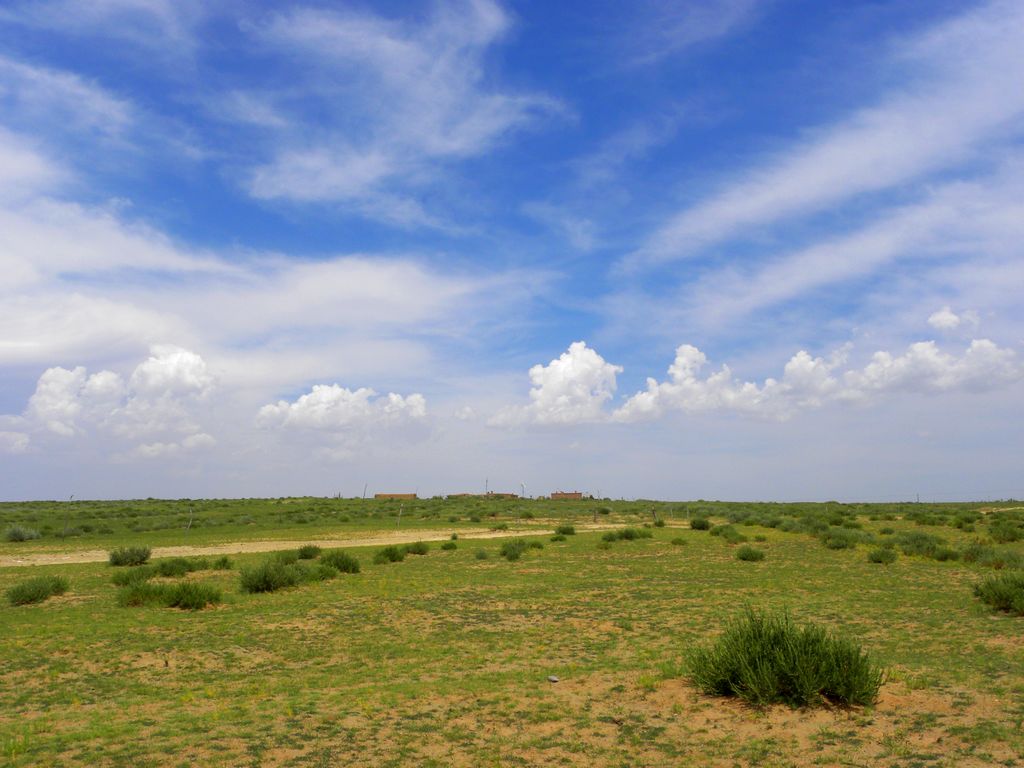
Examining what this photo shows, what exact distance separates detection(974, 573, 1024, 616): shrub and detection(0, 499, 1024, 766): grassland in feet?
1.11

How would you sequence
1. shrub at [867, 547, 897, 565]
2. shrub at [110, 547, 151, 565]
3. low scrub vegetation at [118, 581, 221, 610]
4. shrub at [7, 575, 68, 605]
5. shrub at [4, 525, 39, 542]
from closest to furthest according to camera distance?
low scrub vegetation at [118, 581, 221, 610]
shrub at [7, 575, 68, 605]
shrub at [867, 547, 897, 565]
shrub at [110, 547, 151, 565]
shrub at [4, 525, 39, 542]

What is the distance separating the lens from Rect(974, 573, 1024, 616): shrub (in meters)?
17.2

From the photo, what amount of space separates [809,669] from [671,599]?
1159 cm

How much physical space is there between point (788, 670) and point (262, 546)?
38678 mm

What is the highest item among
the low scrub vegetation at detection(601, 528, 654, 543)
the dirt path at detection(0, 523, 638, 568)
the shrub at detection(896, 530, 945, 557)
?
the shrub at detection(896, 530, 945, 557)

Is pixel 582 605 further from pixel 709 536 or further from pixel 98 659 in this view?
pixel 709 536

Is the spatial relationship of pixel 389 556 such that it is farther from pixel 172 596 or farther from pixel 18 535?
pixel 18 535

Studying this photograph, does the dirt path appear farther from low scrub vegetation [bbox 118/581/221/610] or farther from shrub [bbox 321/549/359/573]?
low scrub vegetation [bbox 118/581/221/610]

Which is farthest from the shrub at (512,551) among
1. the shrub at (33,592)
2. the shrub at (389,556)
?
the shrub at (33,592)

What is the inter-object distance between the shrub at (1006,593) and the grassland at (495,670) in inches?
13.4

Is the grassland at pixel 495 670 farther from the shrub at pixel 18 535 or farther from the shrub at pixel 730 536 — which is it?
the shrub at pixel 18 535

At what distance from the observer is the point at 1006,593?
17.7 metres

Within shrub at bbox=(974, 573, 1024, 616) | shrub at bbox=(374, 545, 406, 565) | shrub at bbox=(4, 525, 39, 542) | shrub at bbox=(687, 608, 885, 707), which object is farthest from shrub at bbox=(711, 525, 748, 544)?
shrub at bbox=(4, 525, 39, 542)

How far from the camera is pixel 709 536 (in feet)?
145
